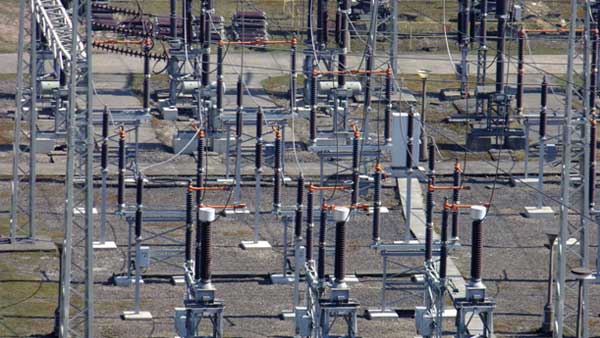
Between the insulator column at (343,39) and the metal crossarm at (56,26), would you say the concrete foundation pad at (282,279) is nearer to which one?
the metal crossarm at (56,26)

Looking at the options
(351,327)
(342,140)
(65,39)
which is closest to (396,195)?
(342,140)

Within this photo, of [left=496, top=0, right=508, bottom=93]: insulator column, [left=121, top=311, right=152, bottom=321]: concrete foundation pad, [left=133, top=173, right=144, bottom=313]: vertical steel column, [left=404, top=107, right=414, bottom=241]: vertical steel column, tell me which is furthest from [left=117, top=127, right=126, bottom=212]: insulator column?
[left=496, top=0, right=508, bottom=93]: insulator column

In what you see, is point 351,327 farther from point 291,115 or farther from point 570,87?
point 291,115

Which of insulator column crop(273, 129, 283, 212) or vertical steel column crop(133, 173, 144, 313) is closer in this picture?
vertical steel column crop(133, 173, 144, 313)

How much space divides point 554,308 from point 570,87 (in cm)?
420

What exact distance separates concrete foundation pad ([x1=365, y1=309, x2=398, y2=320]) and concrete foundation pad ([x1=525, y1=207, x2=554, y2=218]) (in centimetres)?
722

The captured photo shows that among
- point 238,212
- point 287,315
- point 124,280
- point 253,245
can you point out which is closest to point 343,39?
point 238,212

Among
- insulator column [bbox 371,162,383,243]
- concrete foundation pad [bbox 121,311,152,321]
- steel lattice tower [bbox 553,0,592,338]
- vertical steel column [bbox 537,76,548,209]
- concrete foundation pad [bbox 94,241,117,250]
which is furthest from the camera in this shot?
vertical steel column [bbox 537,76,548,209]

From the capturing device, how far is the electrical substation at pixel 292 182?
1415 inches

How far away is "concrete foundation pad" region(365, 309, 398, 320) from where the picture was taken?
125 ft

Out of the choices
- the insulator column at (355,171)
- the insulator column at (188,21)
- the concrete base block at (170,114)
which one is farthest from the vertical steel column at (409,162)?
the concrete base block at (170,114)

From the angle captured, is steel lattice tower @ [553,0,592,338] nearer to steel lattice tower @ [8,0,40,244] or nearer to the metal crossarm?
steel lattice tower @ [8,0,40,244]

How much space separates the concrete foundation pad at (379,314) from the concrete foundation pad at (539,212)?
7216 millimetres

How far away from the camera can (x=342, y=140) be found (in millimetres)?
47031
